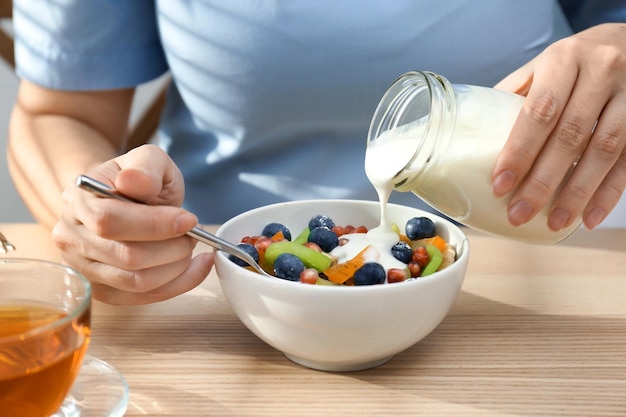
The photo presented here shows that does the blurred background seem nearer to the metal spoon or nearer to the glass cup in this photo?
the metal spoon

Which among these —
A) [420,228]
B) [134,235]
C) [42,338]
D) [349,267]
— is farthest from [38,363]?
[420,228]

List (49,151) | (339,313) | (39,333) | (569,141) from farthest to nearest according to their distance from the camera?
(49,151) < (569,141) < (339,313) < (39,333)

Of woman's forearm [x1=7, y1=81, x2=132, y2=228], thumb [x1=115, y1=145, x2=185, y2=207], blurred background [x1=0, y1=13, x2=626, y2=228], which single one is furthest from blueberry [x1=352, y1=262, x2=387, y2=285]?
blurred background [x1=0, y1=13, x2=626, y2=228]

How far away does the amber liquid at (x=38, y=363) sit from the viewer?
1.77 feet

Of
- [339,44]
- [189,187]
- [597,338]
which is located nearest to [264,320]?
[597,338]

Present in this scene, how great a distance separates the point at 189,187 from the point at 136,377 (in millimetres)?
705

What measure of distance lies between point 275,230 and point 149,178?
166mm

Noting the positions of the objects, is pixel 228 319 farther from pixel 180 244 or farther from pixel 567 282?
pixel 567 282

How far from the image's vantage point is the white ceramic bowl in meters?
0.66

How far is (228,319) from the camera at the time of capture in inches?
33.1

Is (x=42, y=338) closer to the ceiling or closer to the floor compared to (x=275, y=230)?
closer to the ceiling

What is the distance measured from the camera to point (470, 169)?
77 cm

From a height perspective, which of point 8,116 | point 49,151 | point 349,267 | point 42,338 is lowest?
point 8,116

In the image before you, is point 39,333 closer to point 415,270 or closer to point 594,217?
point 415,270
